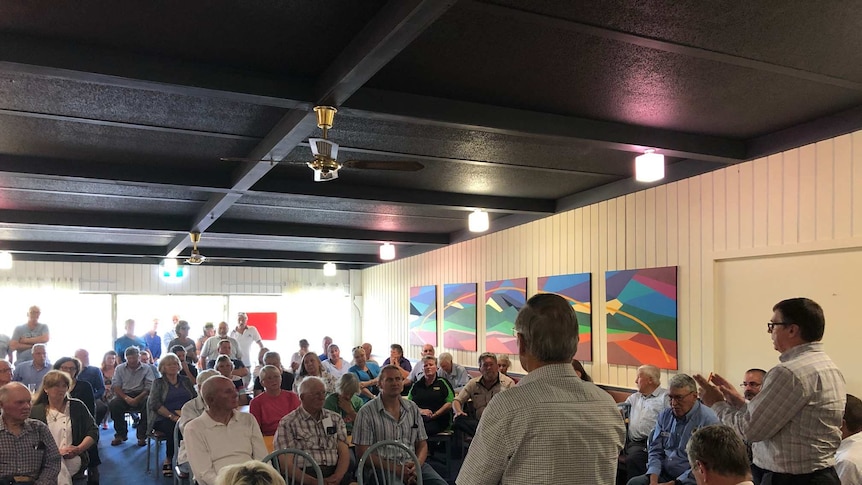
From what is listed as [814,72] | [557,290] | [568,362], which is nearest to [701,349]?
[557,290]

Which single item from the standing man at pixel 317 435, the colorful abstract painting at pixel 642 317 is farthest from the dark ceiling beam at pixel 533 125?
the standing man at pixel 317 435

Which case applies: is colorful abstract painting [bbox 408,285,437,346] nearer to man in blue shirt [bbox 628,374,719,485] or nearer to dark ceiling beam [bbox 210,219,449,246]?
dark ceiling beam [bbox 210,219,449,246]

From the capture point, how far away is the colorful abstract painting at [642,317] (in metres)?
5.22

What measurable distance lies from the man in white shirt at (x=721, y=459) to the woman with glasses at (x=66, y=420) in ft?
12.8

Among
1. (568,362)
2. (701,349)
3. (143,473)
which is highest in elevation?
(568,362)

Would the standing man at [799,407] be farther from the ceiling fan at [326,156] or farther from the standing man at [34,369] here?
the standing man at [34,369]

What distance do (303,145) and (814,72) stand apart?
121 inches

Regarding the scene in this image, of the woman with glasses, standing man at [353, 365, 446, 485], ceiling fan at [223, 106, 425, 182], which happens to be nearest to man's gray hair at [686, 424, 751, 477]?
ceiling fan at [223, 106, 425, 182]

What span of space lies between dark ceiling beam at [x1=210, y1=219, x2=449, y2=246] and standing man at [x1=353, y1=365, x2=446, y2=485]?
4.46 meters

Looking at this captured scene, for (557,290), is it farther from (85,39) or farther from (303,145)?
(85,39)

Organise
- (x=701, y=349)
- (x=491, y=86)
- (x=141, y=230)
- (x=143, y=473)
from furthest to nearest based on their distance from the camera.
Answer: (x=141, y=230) < (x=143, y=473) < (x=701, y=349) < (x=491, y=86)

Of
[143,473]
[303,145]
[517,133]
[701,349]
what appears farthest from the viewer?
[143,473]

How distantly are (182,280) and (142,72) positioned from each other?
972cm

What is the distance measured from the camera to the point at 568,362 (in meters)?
1.50
